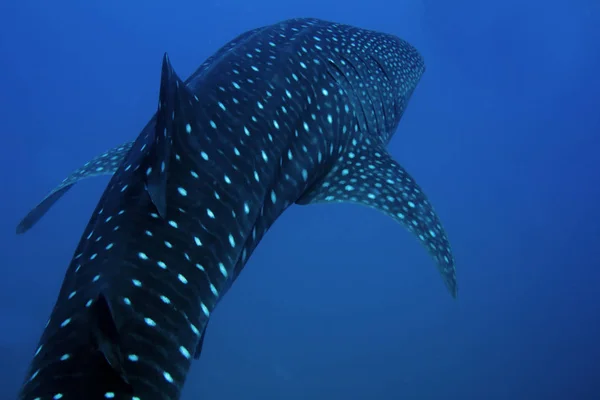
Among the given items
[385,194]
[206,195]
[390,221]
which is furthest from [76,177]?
[390,221]

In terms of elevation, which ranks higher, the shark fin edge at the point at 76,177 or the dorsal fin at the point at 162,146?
the shark fin edge at the point at 76,177

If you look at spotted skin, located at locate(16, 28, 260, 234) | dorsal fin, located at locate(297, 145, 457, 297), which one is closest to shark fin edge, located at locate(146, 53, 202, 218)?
spotted skin, located at locate(16, 28, 260, 234)

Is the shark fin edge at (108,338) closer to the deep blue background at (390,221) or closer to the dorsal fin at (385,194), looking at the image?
the dorsal fin at (385,194)

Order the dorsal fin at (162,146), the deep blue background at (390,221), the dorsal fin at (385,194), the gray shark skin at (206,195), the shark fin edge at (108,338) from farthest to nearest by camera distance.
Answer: the deep blue background at (390,221), the dorsal fin at (385,194), the dorsal fin at (162,146), the gray shark skin at (206,195), the shark fin edge at (108,338)

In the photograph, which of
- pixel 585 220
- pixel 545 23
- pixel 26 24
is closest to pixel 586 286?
pixel 585 220

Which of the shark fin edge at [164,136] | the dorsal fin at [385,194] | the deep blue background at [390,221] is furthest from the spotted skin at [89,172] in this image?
the deep blue background at [390,221]

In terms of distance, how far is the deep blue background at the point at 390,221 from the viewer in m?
23.4

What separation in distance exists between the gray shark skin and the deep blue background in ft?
59.1

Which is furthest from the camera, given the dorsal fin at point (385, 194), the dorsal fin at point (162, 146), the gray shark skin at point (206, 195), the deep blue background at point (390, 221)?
the deep blue background at point (390, 221)

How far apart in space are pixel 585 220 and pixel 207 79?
4612 cm

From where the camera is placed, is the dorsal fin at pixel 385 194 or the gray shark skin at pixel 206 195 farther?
the dorsal fin at pixel 385 194

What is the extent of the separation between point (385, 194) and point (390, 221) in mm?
29178

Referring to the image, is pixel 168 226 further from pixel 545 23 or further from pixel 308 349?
pixel 545 23

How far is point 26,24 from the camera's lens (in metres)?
36.5
